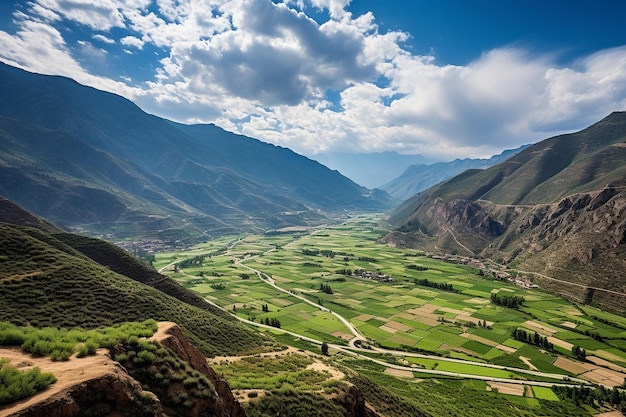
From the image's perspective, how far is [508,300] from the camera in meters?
155

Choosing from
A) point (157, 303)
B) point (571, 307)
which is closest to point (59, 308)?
point (157, 303)

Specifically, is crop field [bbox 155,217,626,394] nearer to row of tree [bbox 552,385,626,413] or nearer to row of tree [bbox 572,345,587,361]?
row of tree [bbox 572,345,587,361]

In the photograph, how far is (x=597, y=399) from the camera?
81500 mm

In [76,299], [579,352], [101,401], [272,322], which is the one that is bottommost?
[272,322]

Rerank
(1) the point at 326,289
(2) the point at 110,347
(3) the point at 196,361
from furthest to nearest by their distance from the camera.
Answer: (1) the point at 326,289 < (3) the point at 196,361 < (2) the point at 110,347

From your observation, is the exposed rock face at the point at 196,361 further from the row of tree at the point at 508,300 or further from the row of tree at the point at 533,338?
the row of tree at the point at 508,300

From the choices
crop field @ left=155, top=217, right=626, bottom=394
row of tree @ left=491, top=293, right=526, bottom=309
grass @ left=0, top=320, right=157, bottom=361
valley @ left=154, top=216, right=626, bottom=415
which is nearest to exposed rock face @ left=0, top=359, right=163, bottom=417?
grass @ left=0, top=320, right=157, bottom=361

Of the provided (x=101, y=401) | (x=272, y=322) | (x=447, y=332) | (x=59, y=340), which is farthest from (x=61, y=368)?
Result: (x=447, y=332)

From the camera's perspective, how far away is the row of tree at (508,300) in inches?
5974

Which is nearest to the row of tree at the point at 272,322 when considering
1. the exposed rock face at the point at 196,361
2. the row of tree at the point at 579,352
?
the row of tree at the point at 579,352

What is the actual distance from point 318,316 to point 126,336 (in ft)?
408

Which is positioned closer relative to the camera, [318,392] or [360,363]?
[318,392]

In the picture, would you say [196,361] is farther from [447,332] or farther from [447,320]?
[447,320]

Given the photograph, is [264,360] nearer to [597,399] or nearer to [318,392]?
[318,392]
